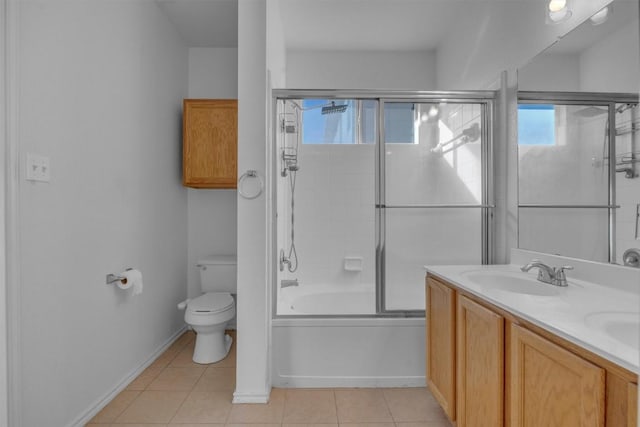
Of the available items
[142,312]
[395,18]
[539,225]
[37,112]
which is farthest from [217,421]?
[395,18]

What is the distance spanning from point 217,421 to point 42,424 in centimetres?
78

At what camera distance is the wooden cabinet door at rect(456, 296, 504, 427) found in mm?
1200

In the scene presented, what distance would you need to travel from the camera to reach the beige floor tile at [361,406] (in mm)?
1833

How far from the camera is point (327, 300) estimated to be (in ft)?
8.88

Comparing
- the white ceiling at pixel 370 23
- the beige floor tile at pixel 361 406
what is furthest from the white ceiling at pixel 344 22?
the beige floor tile at pixel 361 406

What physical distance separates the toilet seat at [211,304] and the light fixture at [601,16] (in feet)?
8.86

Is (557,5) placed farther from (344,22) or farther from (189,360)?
(189,360)

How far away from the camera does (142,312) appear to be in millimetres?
2398

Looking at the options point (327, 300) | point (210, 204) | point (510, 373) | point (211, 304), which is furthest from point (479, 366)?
point (210, 204)

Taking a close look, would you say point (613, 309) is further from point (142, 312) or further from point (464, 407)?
point (142, 312)

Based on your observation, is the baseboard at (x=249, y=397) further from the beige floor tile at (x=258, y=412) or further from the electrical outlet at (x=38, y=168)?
the electrical outlet at (x=38, y=168)

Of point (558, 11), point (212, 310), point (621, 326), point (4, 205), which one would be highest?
point (558, 11)

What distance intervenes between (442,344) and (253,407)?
1.13m

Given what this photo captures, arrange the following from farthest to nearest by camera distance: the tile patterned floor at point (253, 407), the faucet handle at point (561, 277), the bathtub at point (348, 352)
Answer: the bathtub at point (348, 352) < the tile patterned floor at point (253, 407) < the faucet handle at point (561, 277)
